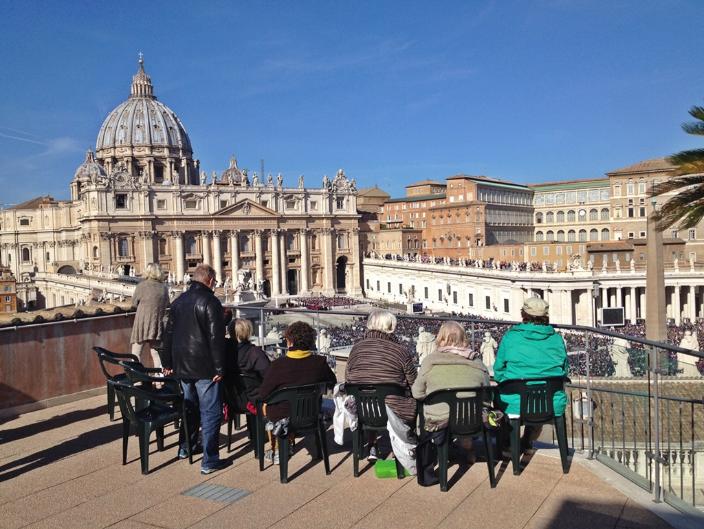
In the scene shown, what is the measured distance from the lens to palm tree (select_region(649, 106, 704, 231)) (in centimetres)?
1241

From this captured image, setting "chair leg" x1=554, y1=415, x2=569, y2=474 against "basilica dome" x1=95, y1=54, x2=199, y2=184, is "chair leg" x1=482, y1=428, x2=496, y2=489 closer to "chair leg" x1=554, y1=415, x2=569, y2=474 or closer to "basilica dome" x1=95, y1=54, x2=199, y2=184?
"chair leg" x1=554, y1=415, x2=569, y2=474

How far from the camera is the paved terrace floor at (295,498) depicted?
4.73 m

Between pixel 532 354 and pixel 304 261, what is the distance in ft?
218

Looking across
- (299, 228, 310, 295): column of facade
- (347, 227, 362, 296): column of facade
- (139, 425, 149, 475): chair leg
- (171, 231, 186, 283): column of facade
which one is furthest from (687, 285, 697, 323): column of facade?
(139, 425, 149, 475): chair leg

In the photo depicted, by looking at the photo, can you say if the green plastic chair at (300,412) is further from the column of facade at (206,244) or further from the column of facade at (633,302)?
the column of facade at (206,244)

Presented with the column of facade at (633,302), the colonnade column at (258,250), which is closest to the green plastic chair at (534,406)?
the column of facade at (633,302)

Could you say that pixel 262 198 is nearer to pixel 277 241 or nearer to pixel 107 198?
pixel 277 241

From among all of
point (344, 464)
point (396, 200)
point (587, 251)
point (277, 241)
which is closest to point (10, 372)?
point (344, 464)

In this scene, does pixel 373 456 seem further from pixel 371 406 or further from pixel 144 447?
pixel 144 447

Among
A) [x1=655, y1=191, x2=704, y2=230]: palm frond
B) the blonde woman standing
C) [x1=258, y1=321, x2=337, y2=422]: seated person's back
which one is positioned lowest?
[x1=258, y1=321, x2=337, y2=422]: seated person's back

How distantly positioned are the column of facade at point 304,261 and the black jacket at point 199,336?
6519 cm

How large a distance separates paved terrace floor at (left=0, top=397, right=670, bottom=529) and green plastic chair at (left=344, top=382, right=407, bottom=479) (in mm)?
241

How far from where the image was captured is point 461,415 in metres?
5.29

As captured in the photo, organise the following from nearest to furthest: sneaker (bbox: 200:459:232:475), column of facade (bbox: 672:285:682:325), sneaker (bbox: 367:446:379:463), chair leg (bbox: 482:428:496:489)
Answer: chair leg (bbox: 482:428:496:489), sneaker (bbox: 200:459:232:475), sneaker (bbox: 367:446:379:463), column of facade (bbox: 672:285:682:325)
